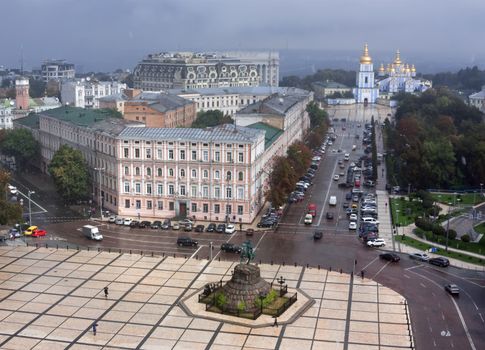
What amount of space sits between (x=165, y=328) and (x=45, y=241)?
85.4 ft

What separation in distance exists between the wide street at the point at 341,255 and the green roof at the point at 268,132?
8360 millimetres

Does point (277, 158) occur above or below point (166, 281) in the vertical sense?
above

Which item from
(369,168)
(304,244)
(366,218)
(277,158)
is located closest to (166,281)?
(304,244)

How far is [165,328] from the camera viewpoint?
4528 centimetres

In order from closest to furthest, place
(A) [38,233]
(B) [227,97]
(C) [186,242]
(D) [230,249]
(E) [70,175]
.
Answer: (D) [230,249], (C) [186,242], (A) [38,233], (E) [70,175], (B) [227,97]

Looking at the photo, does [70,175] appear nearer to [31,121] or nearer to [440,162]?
[31,121]

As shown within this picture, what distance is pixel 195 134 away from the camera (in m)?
75.1

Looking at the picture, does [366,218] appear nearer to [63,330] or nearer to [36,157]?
[63,330]

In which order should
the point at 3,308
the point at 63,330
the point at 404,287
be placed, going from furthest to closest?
1. the point at 404,287
2. the point at 3,308
3. the point at 63,330

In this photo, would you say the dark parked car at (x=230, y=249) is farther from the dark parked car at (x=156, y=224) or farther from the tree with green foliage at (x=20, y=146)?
the tree with green foliage at (x=20, y=146)

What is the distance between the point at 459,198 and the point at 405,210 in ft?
32.1

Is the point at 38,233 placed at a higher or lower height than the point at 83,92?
lower

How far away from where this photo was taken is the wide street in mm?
46625

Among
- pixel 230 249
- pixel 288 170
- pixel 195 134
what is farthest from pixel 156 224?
pixel 288 170
